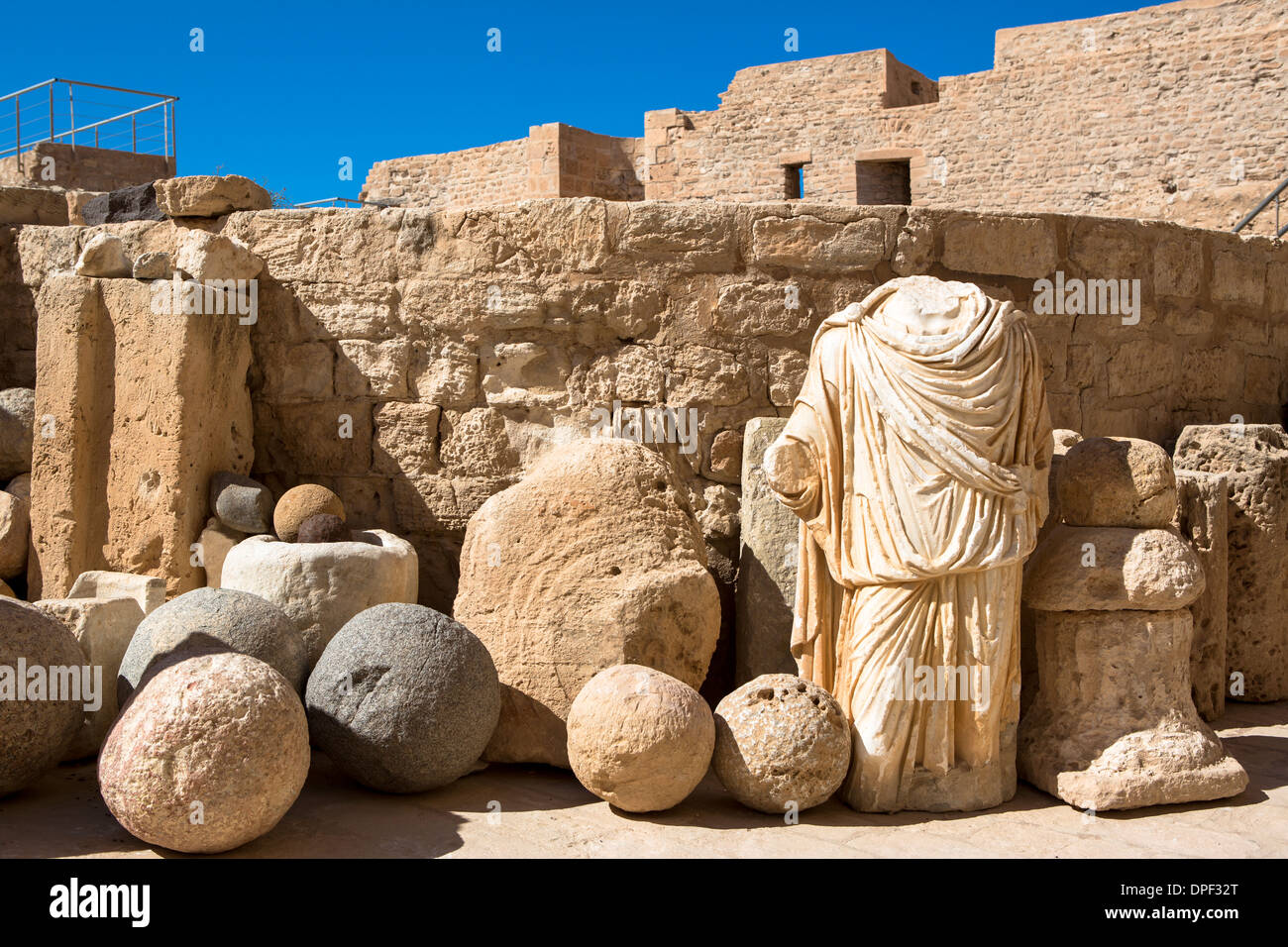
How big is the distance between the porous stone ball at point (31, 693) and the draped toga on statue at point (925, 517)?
8.08ft

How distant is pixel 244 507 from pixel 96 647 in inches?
40.9

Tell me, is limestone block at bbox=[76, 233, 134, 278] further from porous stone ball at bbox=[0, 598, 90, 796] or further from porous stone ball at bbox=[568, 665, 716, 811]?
porous stone ball at bbox=[568, 665, 716, 811]

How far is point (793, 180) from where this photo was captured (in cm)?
1866

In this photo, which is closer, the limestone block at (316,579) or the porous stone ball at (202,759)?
the porous stone ball at (202,759)

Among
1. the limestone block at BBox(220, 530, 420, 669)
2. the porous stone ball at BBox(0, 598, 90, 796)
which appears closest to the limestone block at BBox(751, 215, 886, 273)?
the limestone block at BBox(220, 530, 420, 669)

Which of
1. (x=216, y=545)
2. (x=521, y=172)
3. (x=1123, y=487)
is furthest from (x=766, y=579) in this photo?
(x=521, y=172)

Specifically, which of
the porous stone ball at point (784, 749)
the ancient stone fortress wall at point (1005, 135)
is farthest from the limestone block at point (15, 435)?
the ancient stone fortress wall at point (1005, 135)

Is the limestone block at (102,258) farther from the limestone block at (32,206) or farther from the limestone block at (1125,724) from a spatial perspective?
the limestone block at (1125,724)

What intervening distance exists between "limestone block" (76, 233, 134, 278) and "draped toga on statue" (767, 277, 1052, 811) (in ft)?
11.0

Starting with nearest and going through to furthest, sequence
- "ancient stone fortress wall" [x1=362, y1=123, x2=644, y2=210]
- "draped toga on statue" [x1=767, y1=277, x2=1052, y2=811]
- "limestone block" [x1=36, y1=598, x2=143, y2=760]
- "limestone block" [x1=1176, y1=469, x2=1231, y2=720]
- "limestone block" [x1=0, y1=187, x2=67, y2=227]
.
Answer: "draped toga on statue" [x1=767, y1=277, x2=1052, y2=811], "limestone block" [x1=36, y1=598, x2=143, y2=760], "limestone block" [x1=1176, y1=469, x2=1231, y2=720], "limestone block" [x1=0, y1=187, x2=67, y2=227], "ancient stone fortress wall" [x1=362, y1=123, x2=644, y2=210]

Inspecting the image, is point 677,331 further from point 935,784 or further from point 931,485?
point 935,784

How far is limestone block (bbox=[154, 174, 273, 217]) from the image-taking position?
5754mm

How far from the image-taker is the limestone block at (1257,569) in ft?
17.5

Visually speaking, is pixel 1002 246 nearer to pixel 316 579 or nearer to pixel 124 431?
pixel 316 579
